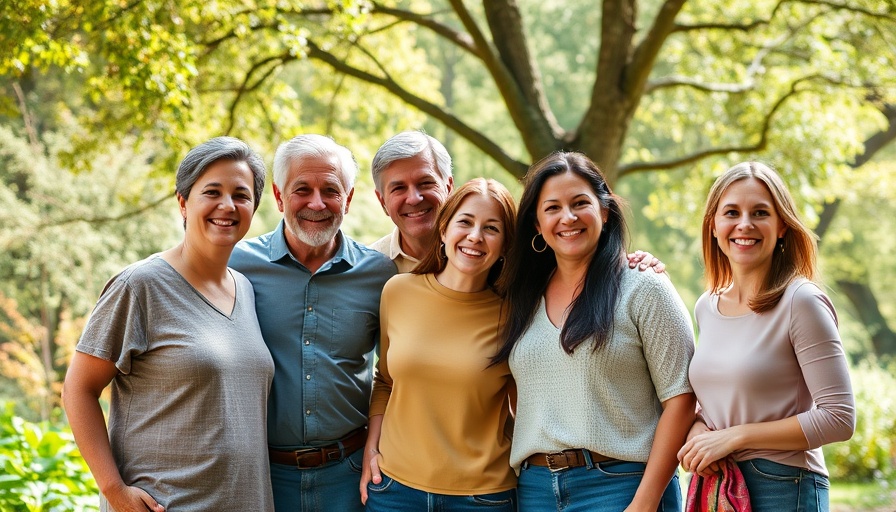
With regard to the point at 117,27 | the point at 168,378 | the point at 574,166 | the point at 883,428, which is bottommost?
the point at 883,428

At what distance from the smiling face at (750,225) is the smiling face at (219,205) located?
176 cm

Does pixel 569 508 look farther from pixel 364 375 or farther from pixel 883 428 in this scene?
pixel 883 428

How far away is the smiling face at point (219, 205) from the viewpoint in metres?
3.23

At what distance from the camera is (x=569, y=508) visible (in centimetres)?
307

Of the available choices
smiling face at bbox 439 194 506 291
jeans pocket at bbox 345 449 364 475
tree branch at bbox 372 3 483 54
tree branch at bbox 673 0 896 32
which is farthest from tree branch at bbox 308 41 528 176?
jeans pocket at bbox 345 449 364 475

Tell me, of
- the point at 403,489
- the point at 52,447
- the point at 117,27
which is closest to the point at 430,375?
the point at 403,489

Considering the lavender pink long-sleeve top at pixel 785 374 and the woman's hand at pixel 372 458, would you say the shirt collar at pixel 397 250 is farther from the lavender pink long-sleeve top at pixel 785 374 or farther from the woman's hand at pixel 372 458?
the lavender pink long-sleeve top at pixel 785 374

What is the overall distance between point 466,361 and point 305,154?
1.11m

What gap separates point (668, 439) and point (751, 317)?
509mm

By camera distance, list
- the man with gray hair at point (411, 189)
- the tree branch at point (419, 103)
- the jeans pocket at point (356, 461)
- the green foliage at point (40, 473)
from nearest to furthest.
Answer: the jeans pocket at point (356, 461) → the man with gray hair at point (411, 189) → the green foliage at point (40, 473) → the tree branch at point (419, 103)

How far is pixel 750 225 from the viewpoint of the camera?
3.06 meters

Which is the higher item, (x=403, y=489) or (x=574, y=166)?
(x=574, y=166)

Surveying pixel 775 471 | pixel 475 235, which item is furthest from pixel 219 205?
pixel 775 471

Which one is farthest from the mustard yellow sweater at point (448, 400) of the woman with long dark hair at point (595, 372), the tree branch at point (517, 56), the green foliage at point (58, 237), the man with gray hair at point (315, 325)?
the green foliage at point (58, 237)
